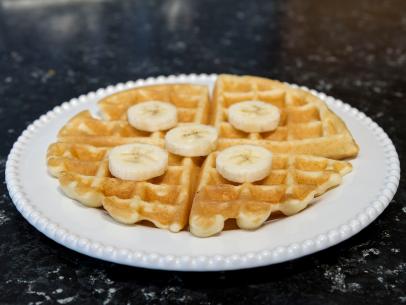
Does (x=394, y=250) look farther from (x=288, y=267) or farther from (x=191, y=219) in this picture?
(x=191, y=219)

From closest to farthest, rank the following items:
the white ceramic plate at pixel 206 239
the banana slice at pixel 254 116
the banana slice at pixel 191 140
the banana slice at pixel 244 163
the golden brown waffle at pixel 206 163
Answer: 1. the white ceramic plate at pixel 206 239
2. the golden brown waffle at pixel 206 163
3. the banana slice at pixel 244 163
4. the banana slice at pixel 191 140
5. the banana slice at pixel 254 116

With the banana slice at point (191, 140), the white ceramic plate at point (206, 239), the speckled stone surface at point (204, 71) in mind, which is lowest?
the speckled stone surface at point (204, 71)

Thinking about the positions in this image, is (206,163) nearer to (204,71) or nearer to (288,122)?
(288,122)

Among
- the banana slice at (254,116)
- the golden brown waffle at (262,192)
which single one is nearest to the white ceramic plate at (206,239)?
the golden brown waffle at (262,192)

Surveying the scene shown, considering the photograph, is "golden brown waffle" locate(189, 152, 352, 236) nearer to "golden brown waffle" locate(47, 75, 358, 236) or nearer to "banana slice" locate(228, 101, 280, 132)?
"golden brown waffle" locate(47, 75, 358, 236)

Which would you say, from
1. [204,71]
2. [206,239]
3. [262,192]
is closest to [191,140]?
[262,192]

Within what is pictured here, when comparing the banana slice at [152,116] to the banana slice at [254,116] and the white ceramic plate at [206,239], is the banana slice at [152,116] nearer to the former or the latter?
the banana slice at [254,116]
